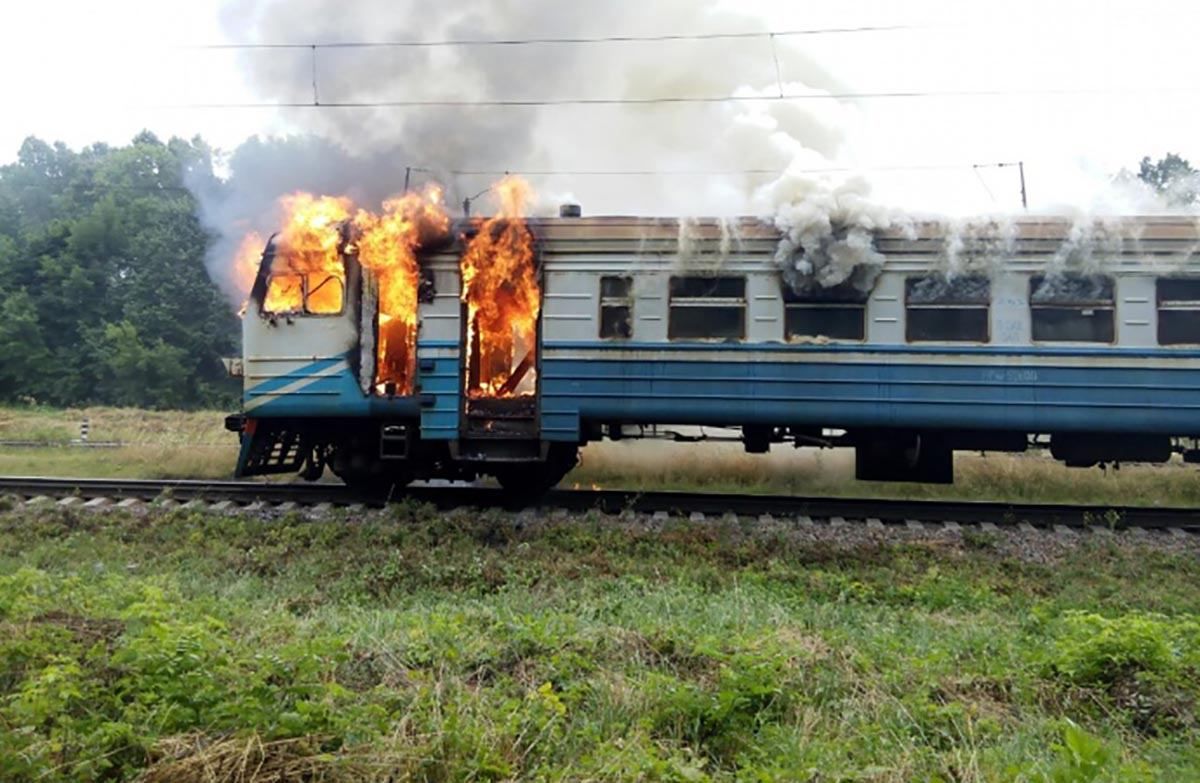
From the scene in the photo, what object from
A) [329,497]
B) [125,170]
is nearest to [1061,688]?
[329,497]

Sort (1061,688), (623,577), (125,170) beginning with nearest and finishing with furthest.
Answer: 1. (1061,688)
2. (623,577)
3. (125,170)

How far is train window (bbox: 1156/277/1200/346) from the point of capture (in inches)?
388

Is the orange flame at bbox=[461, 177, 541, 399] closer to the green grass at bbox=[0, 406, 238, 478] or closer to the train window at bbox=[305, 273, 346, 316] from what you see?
the train window at bbox=[305, 273, 346, 316]

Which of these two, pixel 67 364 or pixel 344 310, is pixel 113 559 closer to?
pixel 344 310

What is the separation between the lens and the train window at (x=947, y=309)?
1007 cm

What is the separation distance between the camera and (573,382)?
10.5 meters

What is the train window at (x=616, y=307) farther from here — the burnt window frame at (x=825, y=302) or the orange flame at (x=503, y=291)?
the burnt window frame at (x=825, y=302)

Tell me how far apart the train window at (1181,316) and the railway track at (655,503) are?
6.66ft

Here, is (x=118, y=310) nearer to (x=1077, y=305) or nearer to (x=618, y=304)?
(x=618, y=304)

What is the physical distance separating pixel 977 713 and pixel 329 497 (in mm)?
8508

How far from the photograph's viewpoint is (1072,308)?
1000 cm

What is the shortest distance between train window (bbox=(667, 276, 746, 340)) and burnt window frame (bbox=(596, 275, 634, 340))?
46 centimetres

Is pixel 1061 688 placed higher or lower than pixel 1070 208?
lower

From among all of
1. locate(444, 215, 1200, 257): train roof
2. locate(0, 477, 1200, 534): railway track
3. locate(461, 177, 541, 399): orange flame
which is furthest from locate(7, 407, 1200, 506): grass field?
locate(444, 215, 1200, 257): train roof
